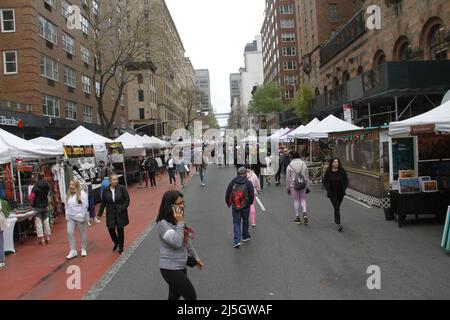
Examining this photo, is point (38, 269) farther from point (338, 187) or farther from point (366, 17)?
point (366, 17)

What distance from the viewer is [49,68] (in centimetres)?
3266

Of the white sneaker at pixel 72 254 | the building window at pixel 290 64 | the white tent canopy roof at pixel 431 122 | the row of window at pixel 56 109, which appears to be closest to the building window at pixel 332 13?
the row of window at pixel 56 109

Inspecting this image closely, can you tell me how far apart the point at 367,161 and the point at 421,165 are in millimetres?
2919

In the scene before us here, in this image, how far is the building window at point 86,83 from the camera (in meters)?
40.2

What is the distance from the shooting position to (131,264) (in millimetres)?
7988

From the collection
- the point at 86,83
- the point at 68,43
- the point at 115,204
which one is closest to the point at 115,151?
the point at 115,204

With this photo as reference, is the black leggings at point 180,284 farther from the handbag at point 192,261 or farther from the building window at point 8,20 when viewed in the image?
the building window at point 8,20

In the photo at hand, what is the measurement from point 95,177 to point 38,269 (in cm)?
1145

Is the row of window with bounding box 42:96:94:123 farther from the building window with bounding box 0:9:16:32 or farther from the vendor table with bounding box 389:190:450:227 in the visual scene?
the vendor table with bounding box 389:190:450:227

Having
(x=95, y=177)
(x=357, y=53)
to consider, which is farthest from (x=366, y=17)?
(x=95, y=177)

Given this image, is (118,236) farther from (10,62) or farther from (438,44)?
(10,62)

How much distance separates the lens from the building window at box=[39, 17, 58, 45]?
103ft

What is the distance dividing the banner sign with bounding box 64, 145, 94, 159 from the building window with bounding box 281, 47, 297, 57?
81.9 metres

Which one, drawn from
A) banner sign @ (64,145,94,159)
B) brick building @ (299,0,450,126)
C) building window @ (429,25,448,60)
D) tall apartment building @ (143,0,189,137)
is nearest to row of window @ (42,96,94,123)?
tall apartment building @ (143,0,189,137)
